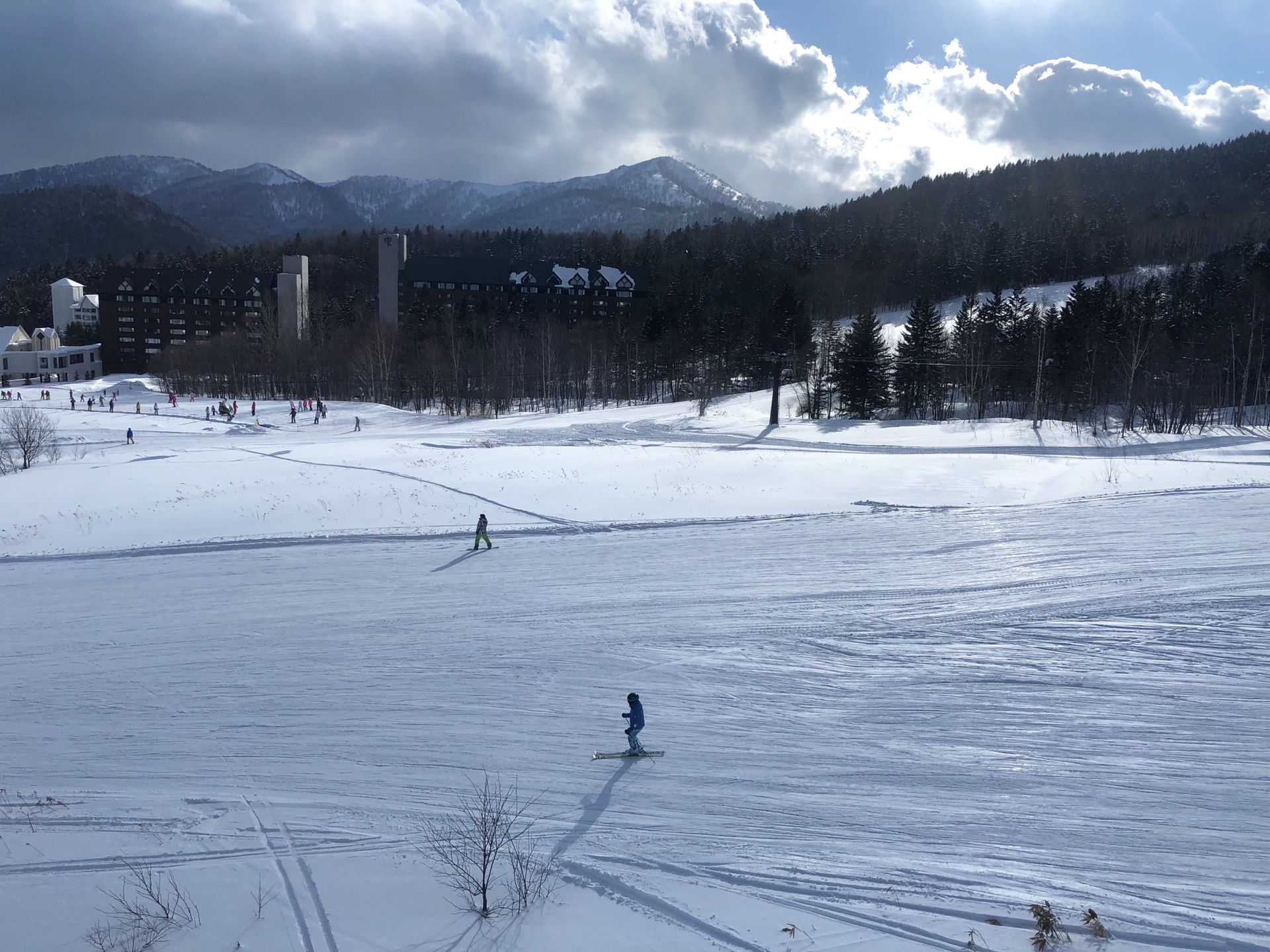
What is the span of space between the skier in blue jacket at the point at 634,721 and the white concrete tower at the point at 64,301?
463 ft

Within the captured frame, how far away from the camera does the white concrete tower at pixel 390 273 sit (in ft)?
309

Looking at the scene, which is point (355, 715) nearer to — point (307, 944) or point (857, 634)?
point (307, 944)

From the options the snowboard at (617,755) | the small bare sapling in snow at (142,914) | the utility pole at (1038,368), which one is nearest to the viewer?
the small bare sapling in snow at (142,914)

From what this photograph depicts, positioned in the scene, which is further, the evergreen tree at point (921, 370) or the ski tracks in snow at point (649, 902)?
the evergreen tree at point (921, 370)

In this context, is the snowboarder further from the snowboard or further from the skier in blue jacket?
the skier in blue jacket

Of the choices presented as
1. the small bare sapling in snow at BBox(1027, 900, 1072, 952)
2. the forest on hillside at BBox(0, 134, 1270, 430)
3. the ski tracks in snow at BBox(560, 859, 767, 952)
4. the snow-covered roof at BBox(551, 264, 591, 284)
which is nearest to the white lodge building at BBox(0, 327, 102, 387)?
the forest on hillside at BBox(0, 134, 1270, 430)

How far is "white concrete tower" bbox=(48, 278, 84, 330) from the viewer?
380 feet

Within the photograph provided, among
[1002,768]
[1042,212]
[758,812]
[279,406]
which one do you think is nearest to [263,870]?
[758,812]

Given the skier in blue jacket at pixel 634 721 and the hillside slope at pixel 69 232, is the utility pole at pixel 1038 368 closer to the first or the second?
the skier in blue jacket at pixel 634 721

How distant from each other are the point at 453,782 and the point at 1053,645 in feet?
33.9

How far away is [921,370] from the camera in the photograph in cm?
5153

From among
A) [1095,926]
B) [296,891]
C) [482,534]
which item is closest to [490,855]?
[296,891]

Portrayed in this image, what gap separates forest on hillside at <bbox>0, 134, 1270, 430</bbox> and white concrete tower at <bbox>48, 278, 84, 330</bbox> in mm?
13222

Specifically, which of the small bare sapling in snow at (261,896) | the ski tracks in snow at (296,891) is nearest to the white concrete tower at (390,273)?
the ski tracks in snow at (296,891)
